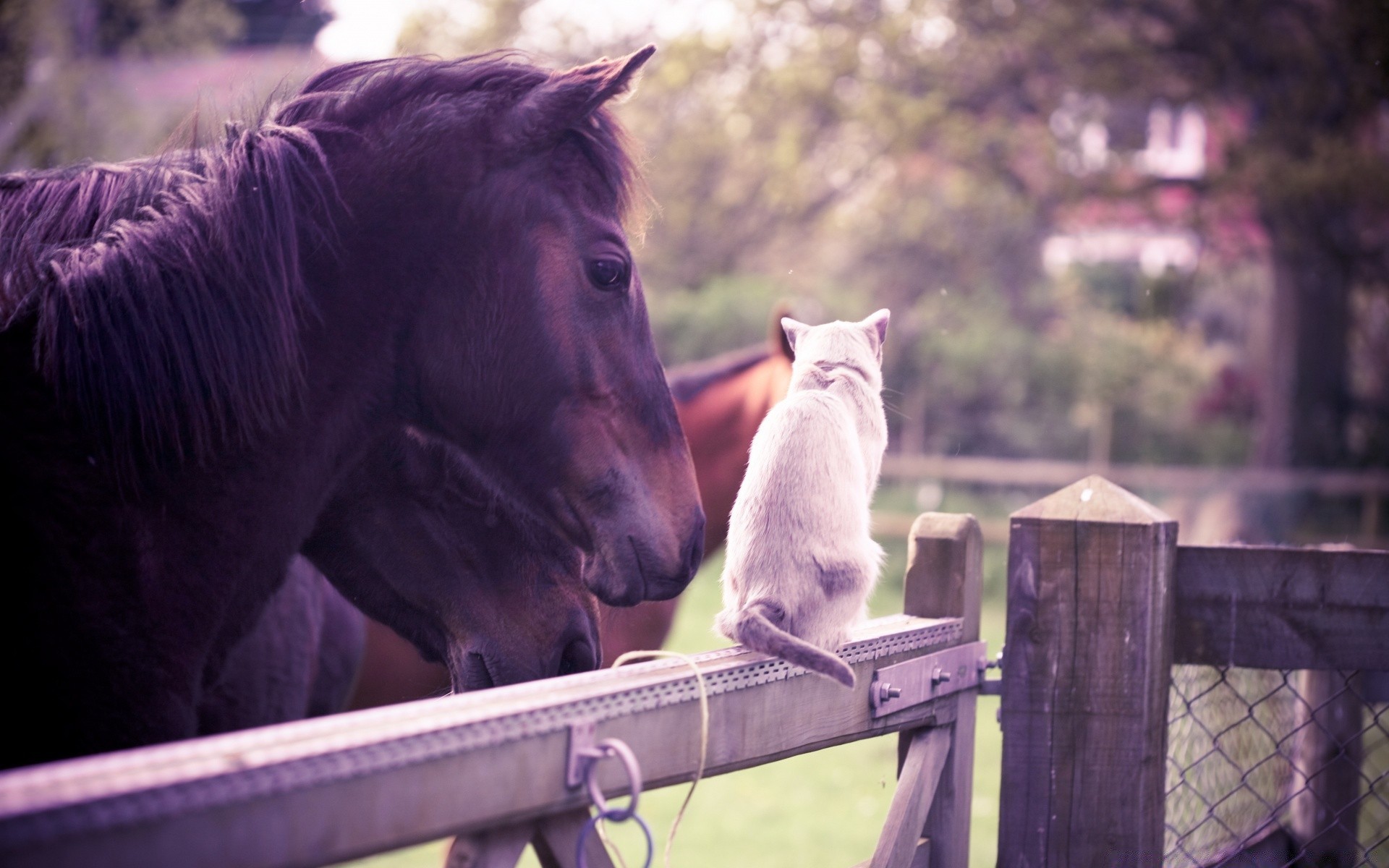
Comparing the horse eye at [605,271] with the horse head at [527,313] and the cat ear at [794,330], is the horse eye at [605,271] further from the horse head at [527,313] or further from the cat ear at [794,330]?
the cat ear at [794,330]

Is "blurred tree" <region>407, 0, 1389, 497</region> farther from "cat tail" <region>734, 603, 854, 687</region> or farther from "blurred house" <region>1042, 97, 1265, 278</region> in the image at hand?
"cat tail" <region>734, 603, 854, 687</region>

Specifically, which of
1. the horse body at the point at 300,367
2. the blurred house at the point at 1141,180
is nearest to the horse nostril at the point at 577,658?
the horse body at the point at 300,367

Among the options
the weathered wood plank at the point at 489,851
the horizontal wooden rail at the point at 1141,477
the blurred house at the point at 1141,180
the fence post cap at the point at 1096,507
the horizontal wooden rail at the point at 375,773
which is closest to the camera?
the horizontal wooden rail at the point at 375,773

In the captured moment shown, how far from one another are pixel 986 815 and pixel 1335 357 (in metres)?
12.0

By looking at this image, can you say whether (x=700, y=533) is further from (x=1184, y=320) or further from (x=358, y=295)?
(x=1184, y=320)

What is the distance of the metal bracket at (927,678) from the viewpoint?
1545mm

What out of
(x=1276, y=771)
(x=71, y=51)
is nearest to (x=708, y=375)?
(x=1276, y=771)

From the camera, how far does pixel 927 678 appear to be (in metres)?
1.67

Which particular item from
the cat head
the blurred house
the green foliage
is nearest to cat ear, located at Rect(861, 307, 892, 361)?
the cat head

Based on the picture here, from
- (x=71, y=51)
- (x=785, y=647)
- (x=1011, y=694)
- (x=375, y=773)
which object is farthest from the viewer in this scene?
(x=71, y=51)

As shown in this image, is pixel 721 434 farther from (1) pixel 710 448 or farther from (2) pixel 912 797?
(2) pixel 912 797

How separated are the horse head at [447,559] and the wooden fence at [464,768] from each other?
0.48 m

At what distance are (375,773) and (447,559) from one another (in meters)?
0.89

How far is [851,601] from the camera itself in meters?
1.44
